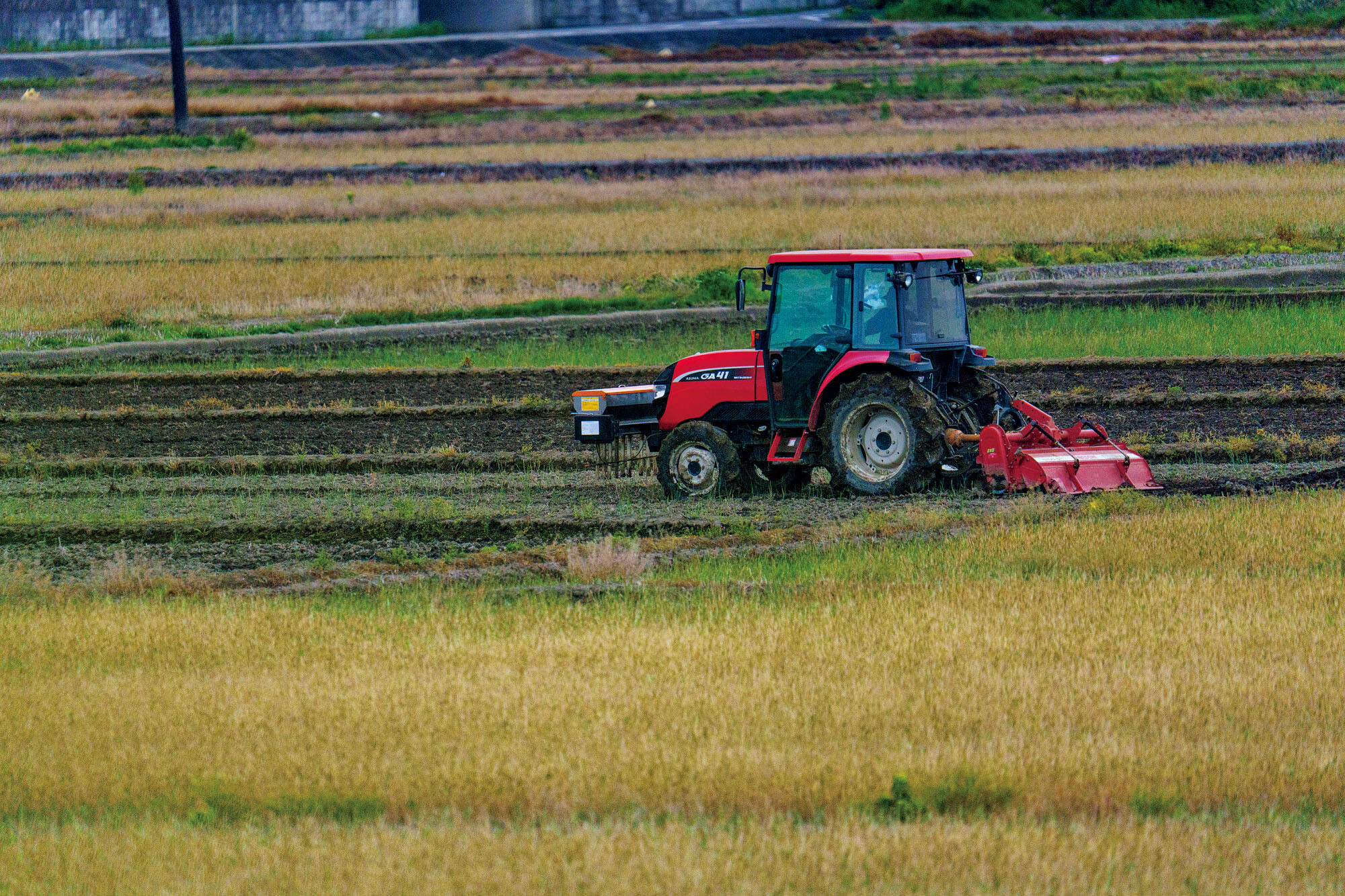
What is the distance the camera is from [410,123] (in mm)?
49875

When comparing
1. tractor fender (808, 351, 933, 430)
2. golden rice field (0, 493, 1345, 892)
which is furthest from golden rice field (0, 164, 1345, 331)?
golden rice field (0, 493, 1345, 892)

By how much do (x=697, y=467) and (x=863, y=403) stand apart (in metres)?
1.71

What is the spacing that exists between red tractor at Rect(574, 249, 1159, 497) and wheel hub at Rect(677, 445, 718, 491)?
1 centimetres

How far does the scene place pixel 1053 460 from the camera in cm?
1250

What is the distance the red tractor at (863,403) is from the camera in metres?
12.6

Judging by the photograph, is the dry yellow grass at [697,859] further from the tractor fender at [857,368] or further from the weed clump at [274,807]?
the tractor fender at [857,368]

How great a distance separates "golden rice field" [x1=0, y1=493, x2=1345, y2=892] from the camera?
5.95 metres

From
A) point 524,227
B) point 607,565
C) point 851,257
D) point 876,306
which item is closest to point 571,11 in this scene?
point 524,227

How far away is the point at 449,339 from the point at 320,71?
154 ft

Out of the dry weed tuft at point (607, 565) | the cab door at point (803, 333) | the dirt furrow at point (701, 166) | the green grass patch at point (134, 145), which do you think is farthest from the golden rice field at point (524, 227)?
the dry weed tuft at point (607, 565)

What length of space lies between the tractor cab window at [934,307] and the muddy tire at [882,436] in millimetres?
530

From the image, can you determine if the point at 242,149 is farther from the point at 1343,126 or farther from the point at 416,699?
the point at 416,699

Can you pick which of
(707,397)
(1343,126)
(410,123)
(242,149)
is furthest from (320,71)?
(707,397)

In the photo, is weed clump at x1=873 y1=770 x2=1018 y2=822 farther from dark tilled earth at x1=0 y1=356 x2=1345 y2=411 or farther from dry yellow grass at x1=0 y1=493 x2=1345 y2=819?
dark tilled earth at x1=0 y1=356 x2=1345 y2=411
